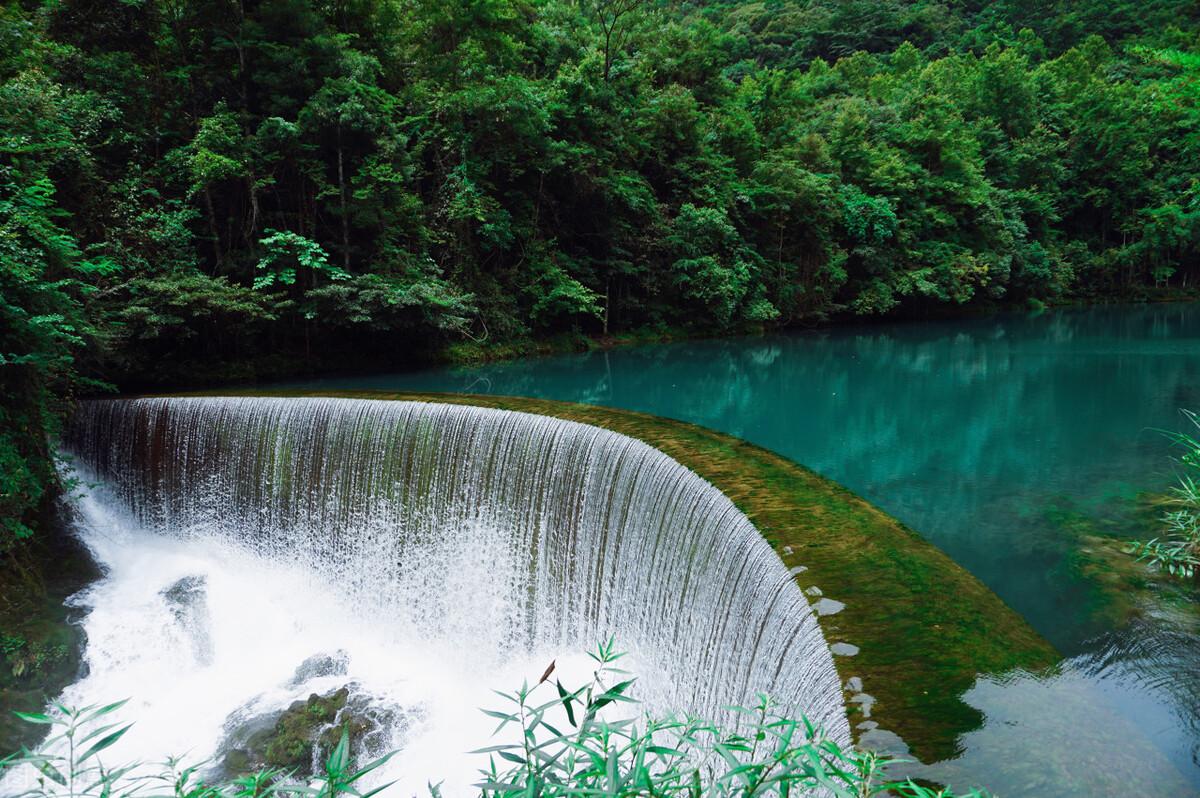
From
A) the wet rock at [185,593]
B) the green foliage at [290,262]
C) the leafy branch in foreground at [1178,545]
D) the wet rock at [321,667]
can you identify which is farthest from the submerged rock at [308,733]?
the green foliage at [290,262]

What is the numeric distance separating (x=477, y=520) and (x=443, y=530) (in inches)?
15.5

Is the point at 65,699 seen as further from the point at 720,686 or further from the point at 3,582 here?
the point at 720,686

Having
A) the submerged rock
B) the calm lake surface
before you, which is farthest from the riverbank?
the calm lake surface

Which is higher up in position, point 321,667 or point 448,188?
point 448,188

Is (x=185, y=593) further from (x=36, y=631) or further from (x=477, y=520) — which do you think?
(x=477, y=520)

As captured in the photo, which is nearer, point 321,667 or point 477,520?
point 321,667

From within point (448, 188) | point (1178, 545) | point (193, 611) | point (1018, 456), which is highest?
point (448, 188)

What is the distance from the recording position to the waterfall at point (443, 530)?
4.40 m

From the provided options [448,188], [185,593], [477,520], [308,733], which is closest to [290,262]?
[448,188]

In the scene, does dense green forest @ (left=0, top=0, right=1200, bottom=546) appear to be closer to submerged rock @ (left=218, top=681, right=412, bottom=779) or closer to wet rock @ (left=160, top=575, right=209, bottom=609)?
wet rock @ (left=160, top=575, right=209, bottom=609)

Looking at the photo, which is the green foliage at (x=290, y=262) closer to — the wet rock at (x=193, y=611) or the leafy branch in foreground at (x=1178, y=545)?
the wet rock at (x=193, y=611)

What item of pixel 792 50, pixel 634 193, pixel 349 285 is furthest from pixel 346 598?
pixel 792 50

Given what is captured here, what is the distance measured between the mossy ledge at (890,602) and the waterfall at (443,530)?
0.26 meters

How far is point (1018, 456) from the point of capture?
292 inches
